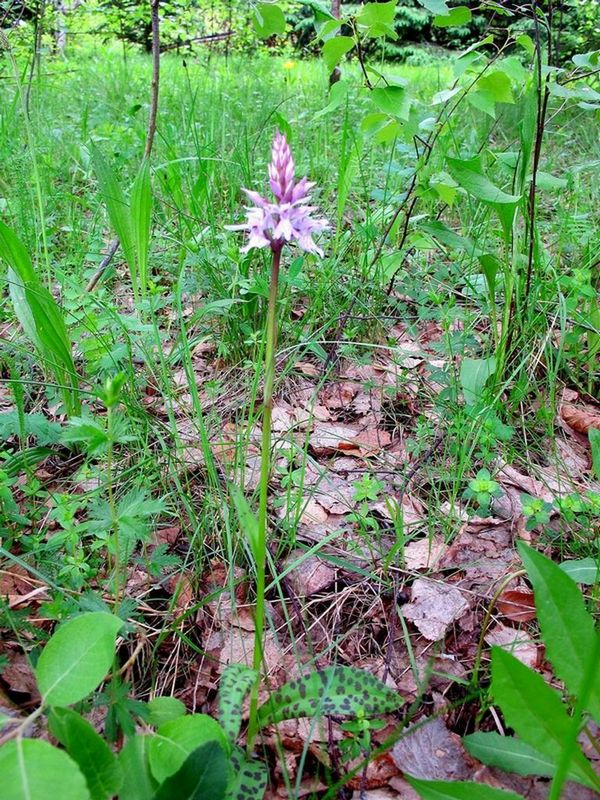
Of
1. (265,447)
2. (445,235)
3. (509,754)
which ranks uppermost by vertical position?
(445,235)

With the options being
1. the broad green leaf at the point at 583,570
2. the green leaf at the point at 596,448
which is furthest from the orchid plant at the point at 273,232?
the green leaf at the point at 596,448

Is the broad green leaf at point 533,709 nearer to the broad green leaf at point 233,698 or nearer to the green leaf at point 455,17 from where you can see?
the broad green leaf at point 233,698

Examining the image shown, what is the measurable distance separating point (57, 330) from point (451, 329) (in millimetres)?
1345

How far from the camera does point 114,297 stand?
2197mm

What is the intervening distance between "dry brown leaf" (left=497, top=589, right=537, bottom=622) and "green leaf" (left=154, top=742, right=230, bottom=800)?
0.72 metres

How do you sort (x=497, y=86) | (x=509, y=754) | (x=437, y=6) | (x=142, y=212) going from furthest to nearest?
(x=142, y=212)
(x=497, y=86)
(x=437, y=6)
(x=509, y=754)

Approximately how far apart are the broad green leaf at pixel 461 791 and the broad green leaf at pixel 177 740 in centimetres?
29

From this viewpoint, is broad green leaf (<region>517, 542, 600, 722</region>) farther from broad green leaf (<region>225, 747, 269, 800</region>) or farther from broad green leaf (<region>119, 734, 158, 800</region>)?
broad green leaf (<region>119, 734, 158, 800</region>)

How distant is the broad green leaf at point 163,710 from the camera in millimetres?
892

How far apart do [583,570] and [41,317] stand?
4.69 feet

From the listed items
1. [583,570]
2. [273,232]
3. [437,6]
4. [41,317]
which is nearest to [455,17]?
[437,6]

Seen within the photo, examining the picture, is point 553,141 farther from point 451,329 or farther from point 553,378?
point 553,378

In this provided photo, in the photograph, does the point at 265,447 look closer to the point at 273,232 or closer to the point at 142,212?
the point at 273,232

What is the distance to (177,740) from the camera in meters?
0.81
